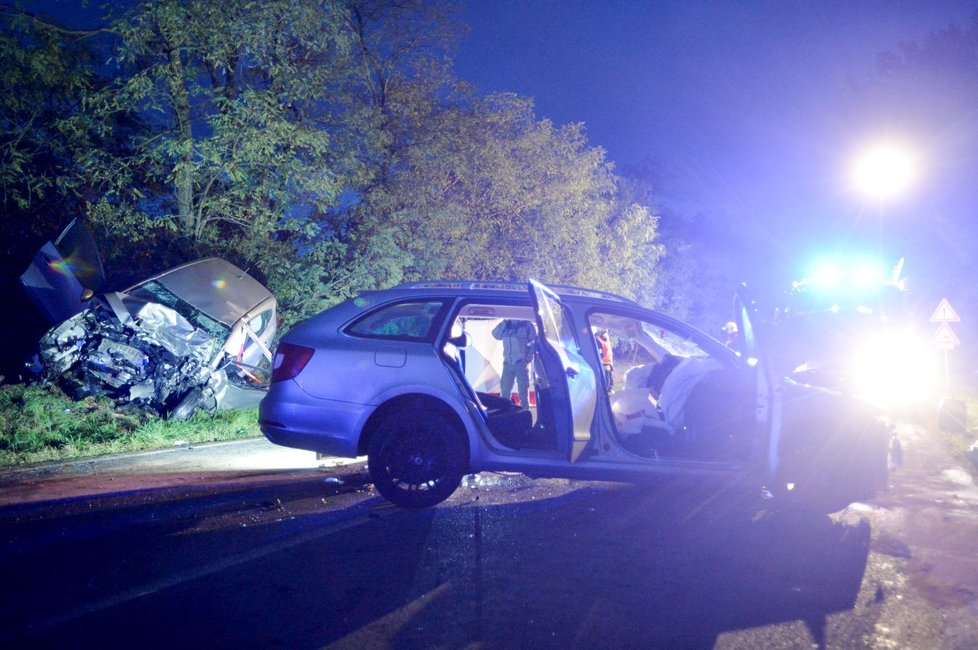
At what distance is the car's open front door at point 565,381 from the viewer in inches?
212

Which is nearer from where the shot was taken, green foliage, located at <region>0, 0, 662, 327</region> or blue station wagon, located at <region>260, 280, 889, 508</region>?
blue station wagon, located at <region>260, 280, 889, 508</region>

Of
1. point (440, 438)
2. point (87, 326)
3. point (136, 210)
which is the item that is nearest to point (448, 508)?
point (440, 438)

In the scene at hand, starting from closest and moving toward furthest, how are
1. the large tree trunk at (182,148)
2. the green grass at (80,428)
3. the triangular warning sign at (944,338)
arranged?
1. the green grass at (80,428)
2. the triangular warning sign at (944,338)
3. the large tree trunk at (182,148)

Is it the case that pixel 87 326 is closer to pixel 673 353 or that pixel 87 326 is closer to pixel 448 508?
pixel 448 508

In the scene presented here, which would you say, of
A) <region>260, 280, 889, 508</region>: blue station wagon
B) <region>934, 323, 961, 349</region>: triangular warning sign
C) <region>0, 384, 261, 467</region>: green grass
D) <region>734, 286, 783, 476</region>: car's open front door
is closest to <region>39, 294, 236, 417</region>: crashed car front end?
<region>0, 384, 261, 467</region>: green grass

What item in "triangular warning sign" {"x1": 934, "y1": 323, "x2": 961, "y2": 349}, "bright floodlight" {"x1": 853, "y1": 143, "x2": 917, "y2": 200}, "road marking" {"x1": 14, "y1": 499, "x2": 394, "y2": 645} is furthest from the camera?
"bright floodlight" {"x1": 853, "y1": 143, "x2": 917, "y2": 200}

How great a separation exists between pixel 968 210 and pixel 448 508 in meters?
33.3

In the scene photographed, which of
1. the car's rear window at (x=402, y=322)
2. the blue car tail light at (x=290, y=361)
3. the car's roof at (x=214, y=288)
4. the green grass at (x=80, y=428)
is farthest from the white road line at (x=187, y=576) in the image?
the car's roof at (x=214, y=288)

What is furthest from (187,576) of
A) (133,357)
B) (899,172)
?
(899,172)

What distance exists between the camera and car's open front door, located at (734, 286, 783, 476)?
565cm

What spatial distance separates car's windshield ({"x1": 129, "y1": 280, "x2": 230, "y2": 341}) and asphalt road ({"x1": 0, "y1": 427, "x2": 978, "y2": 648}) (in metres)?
3.96

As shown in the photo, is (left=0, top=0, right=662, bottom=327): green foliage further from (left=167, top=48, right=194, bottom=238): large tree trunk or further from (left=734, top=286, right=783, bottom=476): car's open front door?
(left=734, top=286, right=783, bottom=476): car's open front door

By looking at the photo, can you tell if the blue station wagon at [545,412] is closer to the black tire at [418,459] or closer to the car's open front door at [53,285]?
the black tire at [418,459]

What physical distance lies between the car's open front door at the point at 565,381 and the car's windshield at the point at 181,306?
6612mm
